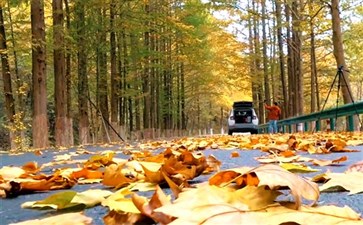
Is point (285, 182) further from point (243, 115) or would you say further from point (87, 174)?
point (243, 115)

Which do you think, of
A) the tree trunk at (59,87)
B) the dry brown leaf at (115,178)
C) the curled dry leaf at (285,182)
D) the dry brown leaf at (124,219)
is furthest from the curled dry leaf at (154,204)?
the tree trunk at (59,87)

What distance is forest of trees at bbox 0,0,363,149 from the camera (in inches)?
497

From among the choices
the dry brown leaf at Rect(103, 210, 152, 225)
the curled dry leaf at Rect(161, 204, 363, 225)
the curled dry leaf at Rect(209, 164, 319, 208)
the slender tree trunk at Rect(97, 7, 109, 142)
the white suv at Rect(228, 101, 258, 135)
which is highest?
the slender tree trunk at Rect(97, 7, 109, 142)

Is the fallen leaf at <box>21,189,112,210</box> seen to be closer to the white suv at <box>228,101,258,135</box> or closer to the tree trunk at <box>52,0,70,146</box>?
the tree trunk at <box>52,0,70,146</box>

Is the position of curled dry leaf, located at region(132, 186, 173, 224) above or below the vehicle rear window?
below

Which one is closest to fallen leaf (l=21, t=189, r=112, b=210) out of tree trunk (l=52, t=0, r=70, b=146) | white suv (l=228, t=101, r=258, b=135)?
tree trunk (l=52, t=0, r=70, b=146)

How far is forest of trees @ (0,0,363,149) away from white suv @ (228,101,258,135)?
1684 mm

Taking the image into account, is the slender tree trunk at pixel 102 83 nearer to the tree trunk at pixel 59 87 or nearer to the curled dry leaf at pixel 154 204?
the tree trunk at pixel 59 87

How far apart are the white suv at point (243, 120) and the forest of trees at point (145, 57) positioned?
5.53 ft

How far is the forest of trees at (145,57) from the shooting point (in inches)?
497

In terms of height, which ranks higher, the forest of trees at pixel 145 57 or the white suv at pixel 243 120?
the forest of trees at pixel 145 57

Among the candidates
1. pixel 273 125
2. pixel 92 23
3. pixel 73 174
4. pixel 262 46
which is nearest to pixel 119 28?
pixel 92 23

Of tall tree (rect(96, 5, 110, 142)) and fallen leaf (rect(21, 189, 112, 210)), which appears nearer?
fallen leaf (rect(21, 189, 112, 210))

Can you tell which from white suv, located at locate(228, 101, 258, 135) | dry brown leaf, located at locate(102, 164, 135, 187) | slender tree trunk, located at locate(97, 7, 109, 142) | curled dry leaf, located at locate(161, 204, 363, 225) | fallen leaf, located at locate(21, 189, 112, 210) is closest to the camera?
curled dry leaf, located at locate(161, 204, 363, 225)
